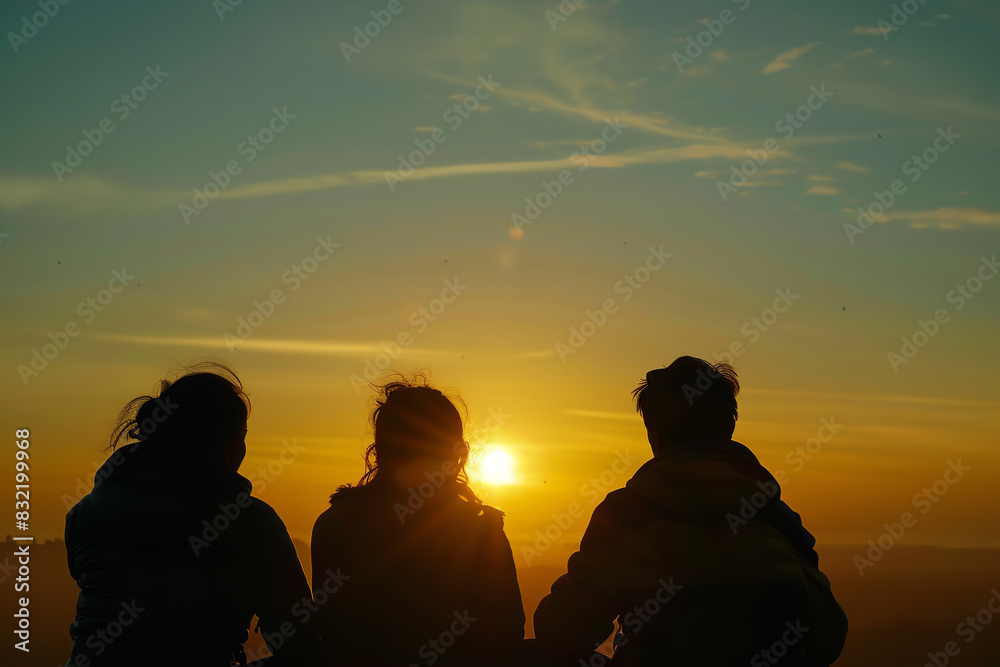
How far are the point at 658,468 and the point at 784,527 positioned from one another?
60cm

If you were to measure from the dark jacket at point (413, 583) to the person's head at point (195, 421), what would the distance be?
2.14 ft

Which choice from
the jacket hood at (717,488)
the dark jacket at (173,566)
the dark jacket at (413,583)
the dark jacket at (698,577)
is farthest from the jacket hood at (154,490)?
the jacket hood at (717,488)

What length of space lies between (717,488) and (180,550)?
2.30 meters

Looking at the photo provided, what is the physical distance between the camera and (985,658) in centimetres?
16475

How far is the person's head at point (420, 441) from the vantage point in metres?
3.79

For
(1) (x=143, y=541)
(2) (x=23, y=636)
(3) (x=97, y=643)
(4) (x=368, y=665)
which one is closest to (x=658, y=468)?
(4) (x=368, y=665)

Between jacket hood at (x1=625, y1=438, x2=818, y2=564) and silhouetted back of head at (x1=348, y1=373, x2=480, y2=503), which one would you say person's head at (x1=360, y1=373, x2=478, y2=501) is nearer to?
silhouetted back of head at (x1=348, y1=373, x2=480, y2=503)

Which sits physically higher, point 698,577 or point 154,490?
point 154,490

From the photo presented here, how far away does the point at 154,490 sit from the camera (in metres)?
3.35

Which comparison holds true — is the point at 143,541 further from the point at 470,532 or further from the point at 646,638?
the point at 646,638

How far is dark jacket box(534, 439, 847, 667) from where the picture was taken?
3.31 m

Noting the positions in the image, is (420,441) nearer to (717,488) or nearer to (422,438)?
(422,438)

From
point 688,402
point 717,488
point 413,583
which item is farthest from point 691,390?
point 413,583

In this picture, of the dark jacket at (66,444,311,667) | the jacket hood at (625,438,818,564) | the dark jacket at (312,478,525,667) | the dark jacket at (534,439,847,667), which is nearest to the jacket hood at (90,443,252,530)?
the dark jacket at (66,444,311,667)
